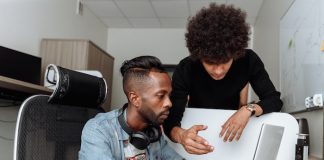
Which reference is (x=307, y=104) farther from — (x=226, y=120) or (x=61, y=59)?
(x=61, y=59)

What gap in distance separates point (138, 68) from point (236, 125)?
1.30 ft

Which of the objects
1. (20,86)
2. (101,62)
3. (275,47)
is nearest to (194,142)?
(20,86)

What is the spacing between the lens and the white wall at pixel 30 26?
9.78 feet

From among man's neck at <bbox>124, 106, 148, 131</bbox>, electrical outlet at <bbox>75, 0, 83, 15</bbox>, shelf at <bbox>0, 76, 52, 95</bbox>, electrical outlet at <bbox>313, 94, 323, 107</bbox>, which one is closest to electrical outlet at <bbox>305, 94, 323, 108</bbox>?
electrical outlet at <bbox>313, 94, 323, 107</bbox>

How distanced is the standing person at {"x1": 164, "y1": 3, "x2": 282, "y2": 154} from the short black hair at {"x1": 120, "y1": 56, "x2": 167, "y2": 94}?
→ 0.12 m

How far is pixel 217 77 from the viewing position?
46.7 inches

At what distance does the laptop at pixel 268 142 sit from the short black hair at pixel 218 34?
0.27m

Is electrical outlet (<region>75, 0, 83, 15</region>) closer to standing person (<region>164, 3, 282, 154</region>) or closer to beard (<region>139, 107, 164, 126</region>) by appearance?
standing person (<region>164, 3, 282, 154</region>)

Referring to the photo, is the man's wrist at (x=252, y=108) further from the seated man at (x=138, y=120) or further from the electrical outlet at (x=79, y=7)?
the electrical outlet at (x=79, y=7)

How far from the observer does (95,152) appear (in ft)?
3.10

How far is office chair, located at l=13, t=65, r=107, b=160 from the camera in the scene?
0.96 metres

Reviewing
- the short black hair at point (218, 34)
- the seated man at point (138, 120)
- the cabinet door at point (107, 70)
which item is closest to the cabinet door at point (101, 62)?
the cabinet door at point (107, 70)

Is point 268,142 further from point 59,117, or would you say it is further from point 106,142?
point 59,117

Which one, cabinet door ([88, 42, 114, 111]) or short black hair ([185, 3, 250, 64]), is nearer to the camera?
short black hair ([185, 3, 250, 64])
